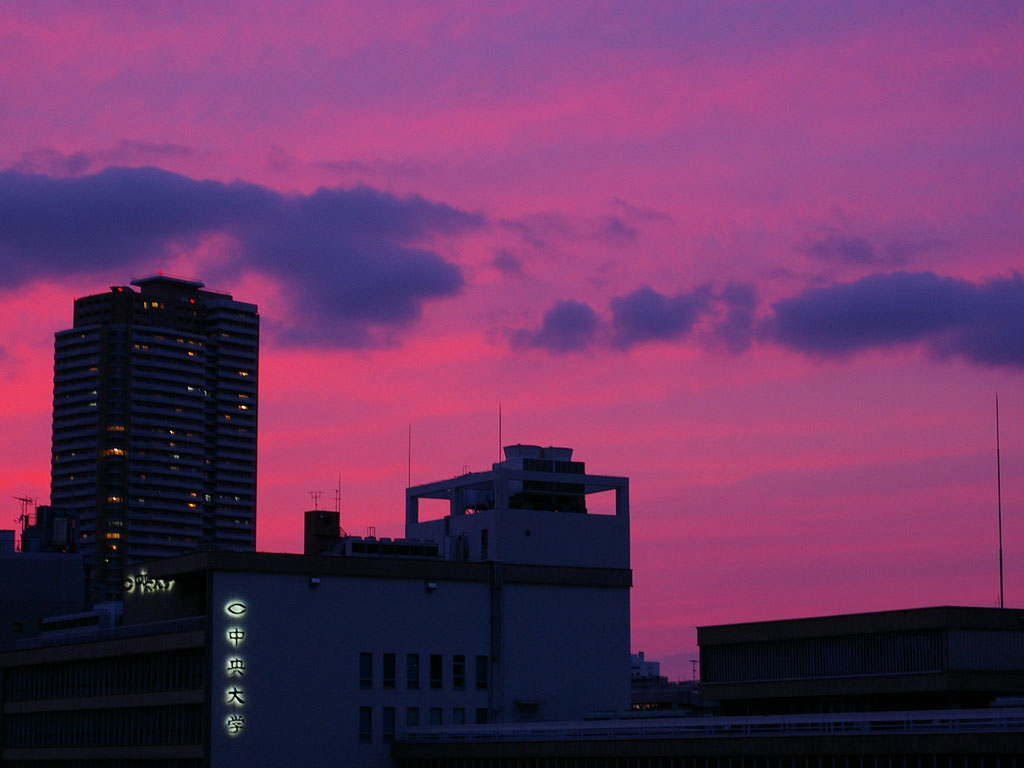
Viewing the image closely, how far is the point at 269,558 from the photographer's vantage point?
400 ft

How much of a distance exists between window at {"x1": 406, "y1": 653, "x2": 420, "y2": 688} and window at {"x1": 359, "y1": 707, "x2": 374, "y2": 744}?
391 cm

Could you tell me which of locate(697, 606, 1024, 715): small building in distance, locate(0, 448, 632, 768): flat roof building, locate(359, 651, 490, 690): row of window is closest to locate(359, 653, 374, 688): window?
locate(359, 651, 490, 690): row of window

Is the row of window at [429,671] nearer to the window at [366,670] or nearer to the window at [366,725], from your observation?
the window at [366,670]

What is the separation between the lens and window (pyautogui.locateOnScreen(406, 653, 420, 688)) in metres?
126

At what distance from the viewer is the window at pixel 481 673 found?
128750 millimetres

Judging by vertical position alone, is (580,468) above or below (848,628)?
above

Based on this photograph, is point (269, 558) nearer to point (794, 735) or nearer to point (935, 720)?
point (794, 735)

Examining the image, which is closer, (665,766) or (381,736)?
(665,766)

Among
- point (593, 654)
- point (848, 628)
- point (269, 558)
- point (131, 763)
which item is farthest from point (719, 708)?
point (131, 763)

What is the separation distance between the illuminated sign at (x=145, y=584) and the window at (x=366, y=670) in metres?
15.2

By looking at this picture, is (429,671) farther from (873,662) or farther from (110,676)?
(873,662)

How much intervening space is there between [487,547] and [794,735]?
166 ft

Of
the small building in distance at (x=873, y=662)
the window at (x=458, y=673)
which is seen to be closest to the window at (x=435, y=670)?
the window at (x=458, y=673)

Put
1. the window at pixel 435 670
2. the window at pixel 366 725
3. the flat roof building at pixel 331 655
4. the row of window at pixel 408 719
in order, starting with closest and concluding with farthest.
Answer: the flat roof building at pixel 331 655 < the window at pixel 366 725 < the row of window at pixel 408 719 < the window at pixel 435 670
